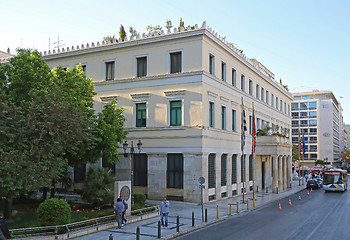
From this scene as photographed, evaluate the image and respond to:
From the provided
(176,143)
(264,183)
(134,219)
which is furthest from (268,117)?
(134,219)

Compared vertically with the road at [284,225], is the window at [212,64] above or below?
above

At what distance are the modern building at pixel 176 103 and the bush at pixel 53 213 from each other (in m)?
14.9

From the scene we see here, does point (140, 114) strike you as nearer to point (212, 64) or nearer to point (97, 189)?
point (212, 64)

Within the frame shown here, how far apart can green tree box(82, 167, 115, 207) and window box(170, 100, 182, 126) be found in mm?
8774

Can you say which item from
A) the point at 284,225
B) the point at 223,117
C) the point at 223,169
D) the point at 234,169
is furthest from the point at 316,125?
the point at 284,225

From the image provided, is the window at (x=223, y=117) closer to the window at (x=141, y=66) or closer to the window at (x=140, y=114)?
the window at (x=140, y=114)

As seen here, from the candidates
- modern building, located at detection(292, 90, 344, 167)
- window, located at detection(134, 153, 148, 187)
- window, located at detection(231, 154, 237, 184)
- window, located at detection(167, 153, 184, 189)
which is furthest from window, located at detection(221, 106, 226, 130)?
modern building, located at detection(292, 90, 344, 167)

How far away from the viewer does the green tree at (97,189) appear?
25875 millimetres

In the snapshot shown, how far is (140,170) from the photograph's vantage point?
34.5 meters

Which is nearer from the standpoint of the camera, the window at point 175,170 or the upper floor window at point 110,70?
the window at point 175,170

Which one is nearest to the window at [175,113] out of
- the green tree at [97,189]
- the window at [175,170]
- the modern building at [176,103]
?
the modern building at [176,103]

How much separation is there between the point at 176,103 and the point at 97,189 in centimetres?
1112

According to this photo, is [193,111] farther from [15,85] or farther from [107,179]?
[15,85]

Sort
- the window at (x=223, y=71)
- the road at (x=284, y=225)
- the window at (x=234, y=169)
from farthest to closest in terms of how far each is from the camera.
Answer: the window at (x=234, y=169) → the window at (x=223, y=71) → the road at (x=284, y=225)
